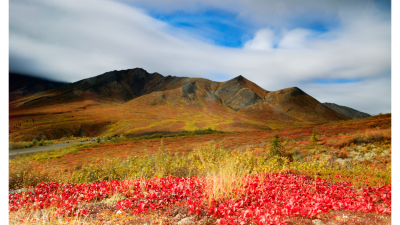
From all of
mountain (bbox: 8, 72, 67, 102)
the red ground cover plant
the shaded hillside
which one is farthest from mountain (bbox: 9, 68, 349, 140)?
the red ground cover plant

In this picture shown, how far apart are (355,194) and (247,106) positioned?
370ft

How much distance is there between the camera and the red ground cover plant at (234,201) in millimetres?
3471

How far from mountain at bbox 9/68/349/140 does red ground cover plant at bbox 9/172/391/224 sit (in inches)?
1316

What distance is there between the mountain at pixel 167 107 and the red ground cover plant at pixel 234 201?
33431 millimetres

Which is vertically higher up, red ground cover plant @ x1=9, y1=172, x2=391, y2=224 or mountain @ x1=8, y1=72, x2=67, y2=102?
mountain @ x1=8, y1=72, x2=67, y2=102

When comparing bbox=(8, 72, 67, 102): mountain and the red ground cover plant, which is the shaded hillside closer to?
the red ground cover plant

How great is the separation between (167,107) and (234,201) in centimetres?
9322

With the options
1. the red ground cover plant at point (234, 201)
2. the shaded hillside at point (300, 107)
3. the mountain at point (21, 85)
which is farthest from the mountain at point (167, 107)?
the red ground cover plant at point (234, 201)

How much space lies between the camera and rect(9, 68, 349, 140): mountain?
50.8 metres

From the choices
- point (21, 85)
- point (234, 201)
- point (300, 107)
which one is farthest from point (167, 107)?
point (234, 201)

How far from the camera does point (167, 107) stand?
95.2 metres
